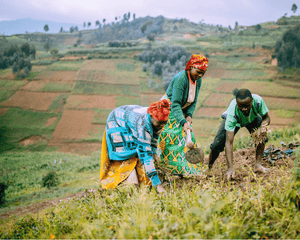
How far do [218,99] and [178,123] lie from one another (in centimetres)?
2275

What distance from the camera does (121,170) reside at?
114 inches

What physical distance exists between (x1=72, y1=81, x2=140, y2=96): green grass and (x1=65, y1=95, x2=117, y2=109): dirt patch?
1.16m

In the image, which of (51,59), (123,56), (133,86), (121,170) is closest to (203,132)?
(133,86)

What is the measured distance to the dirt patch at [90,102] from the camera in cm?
2633

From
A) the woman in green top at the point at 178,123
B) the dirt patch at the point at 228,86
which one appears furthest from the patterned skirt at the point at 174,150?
the dirt patch at the point at 228,86

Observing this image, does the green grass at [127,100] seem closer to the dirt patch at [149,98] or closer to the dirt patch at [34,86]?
the dirt patch at [149,98]

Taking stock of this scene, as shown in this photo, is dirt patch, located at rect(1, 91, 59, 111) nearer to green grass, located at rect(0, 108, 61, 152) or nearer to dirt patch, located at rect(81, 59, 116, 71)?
green grass, located at rect(0, 108, 61, 152)

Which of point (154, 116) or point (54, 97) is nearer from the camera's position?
point (154, 116)

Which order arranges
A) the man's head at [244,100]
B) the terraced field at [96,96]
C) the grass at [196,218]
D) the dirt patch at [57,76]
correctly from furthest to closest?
1. the dirt patch at [57,76]
2. the terraced field at [96,96]
3. the man's head at [244,100]
4. the grass at [196,218]

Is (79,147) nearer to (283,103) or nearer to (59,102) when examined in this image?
(59,102)

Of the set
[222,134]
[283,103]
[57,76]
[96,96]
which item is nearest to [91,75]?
[57,76]

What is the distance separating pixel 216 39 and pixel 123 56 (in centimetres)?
2086

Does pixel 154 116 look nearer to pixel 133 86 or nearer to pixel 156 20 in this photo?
pixel 133 86

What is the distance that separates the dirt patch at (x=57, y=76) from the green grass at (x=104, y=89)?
2.07m
